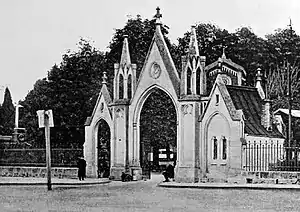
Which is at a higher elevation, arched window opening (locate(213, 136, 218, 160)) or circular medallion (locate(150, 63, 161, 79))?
circular medallion (locate(150, 63, 161, 79))

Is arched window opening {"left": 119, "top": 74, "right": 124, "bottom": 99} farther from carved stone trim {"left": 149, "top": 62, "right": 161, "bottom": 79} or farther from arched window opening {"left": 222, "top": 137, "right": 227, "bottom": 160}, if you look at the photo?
arched window opening {"left": 222, "top": 137, "right": 227, "bottom": 160}

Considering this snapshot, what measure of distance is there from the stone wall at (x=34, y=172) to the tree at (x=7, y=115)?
4298 centimetres

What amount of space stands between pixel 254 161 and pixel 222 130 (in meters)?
2.17

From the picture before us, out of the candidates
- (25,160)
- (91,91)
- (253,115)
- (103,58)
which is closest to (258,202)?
(253,115)

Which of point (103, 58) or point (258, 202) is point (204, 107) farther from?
point (103, 58)

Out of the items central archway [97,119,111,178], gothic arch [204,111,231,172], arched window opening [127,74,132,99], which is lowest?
central archway [97,119,111,178]

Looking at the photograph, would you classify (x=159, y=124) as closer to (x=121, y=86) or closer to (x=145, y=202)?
(x=121, y=86)

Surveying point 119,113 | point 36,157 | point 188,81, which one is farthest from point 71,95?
point 188,81

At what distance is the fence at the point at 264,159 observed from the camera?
111 ft

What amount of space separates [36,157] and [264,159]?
46.4ft

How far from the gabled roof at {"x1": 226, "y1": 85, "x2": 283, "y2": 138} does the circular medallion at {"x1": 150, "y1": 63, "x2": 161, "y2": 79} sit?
3.69 meters

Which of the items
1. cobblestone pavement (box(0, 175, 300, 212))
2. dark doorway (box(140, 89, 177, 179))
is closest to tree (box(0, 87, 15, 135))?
dark doorway (box(140, 89, 177, 179))

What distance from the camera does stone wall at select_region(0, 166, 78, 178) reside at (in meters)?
40.5

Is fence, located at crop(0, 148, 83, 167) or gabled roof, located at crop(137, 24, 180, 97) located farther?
fence, located at crop(0, 148, 83, 167)
